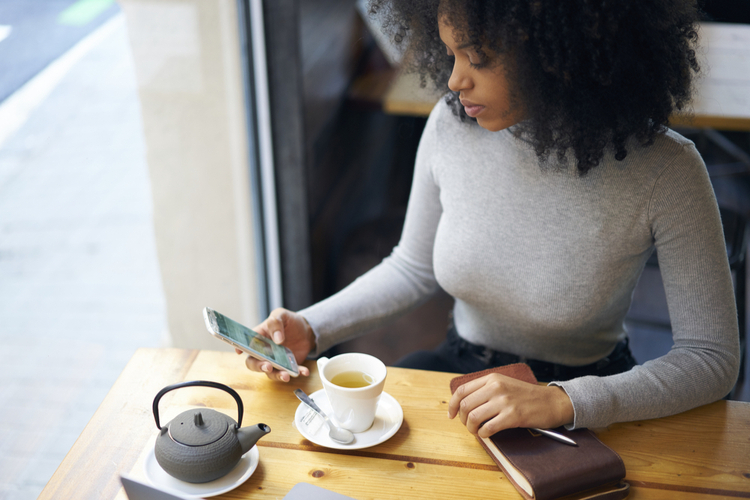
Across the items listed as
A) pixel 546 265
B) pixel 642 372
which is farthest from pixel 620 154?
pixel 642 372

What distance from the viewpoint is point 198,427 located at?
75 cm

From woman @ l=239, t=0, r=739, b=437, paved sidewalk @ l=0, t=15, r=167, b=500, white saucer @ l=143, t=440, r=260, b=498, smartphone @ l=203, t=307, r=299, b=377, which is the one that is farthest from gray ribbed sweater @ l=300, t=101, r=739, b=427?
paved sidewalk @ l=0, t=15, r=167, b=500

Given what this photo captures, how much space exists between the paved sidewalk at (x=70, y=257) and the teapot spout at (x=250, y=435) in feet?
2.16

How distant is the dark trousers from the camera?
3.80 feet

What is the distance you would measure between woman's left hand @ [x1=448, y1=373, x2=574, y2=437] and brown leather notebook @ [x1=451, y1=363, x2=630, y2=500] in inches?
0.8

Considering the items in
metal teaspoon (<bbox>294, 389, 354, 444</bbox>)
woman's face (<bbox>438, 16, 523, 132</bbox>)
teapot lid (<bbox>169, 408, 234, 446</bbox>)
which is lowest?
metal teaspoon (<bbox>294, 389, 354, 444</bbox>)

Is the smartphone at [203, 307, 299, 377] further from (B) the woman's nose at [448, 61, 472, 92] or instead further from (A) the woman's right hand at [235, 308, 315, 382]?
(B) the woman's nose at [448, 61, 472, 92]

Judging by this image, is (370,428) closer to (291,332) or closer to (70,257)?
(291,332)

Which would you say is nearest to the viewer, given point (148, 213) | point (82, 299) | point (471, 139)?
point (471, 139)

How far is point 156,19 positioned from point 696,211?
1255mm

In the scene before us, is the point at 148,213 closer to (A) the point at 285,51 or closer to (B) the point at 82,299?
(B) the point at 82,299

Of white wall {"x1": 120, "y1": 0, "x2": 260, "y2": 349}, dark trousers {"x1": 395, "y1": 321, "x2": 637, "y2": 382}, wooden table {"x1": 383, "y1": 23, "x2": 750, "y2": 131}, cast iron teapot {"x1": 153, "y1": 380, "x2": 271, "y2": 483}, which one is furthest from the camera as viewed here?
wooden table {"x1": 383, "y1": 23, "x2": 750, "y2": 131}

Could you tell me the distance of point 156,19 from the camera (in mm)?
1466

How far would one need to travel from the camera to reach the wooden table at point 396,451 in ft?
2.48
